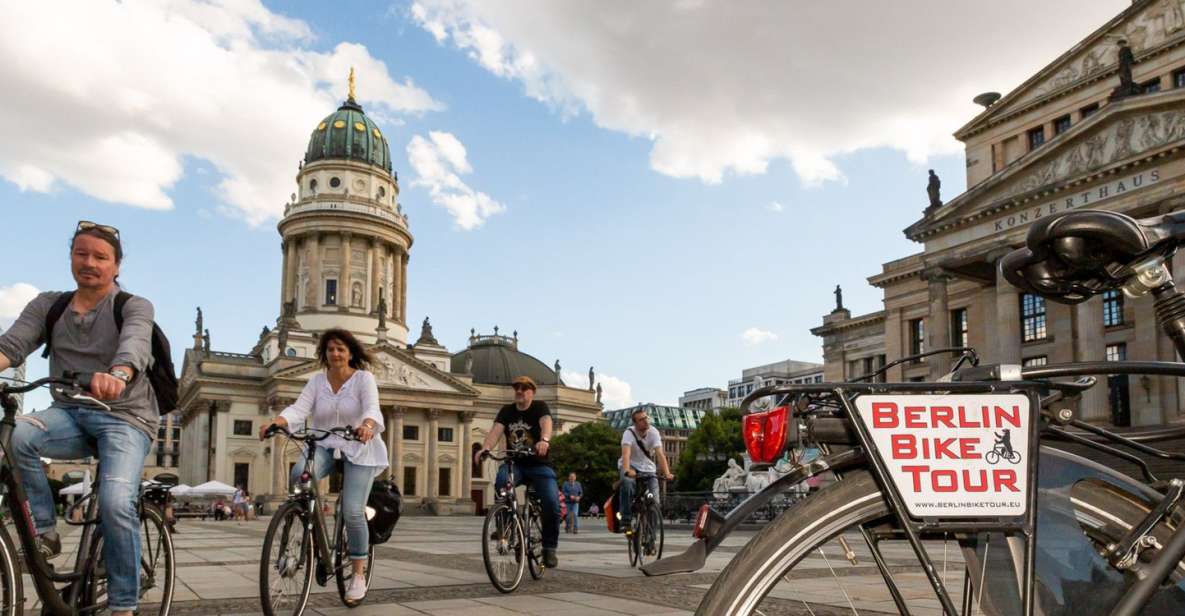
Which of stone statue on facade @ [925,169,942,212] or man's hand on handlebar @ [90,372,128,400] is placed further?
stone statue on facade @ [925,169,942,212]

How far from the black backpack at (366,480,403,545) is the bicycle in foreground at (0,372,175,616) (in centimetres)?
195

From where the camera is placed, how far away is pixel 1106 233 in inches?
93.0

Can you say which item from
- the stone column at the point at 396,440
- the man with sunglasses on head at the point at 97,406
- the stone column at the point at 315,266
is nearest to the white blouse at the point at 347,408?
the man with sunglasses on head at the point at 97,406

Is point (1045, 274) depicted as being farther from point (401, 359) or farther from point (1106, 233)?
point (401, 359)

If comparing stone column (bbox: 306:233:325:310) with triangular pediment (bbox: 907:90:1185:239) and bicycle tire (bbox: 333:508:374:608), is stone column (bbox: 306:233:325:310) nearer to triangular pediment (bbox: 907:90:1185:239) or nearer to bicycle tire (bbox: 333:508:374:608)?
triangular pediment (bbox: 907:90:1185:239)

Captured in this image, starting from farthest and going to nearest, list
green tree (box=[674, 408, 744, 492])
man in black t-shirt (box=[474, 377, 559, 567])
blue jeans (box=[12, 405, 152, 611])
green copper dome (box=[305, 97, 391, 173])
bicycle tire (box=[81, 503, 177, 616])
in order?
green copper dome (box=[305, 97, 391, 173]), green tree (box=[674, 408, 744, 492]), man in black t-shirt (box=[474, 377, 559, 567]), bicycle tire (box=[81, 503, 177, 616]), blue jeans (box=[12, 405, 152, 611])

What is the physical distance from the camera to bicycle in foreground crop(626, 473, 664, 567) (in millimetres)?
11156

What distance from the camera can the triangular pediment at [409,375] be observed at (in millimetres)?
77375

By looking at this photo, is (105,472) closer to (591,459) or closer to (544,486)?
(544,486)

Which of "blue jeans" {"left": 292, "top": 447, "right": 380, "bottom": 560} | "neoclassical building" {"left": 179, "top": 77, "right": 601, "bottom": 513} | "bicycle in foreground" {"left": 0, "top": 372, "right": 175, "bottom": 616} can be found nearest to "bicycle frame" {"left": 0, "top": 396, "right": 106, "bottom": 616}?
"bicycle in foreground" {"left": 0, "top": 372, "right": 175, "bottom": 616}

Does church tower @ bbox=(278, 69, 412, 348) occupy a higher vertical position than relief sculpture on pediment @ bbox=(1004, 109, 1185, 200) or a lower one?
higher

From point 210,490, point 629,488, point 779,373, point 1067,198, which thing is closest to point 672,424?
point 779,373

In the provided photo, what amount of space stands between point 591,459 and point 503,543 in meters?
68.0

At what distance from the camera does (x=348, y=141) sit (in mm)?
89312
